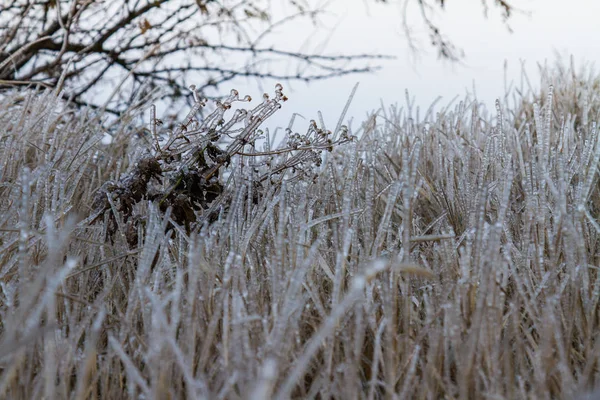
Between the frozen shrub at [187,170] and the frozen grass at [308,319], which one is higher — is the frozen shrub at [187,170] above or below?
above

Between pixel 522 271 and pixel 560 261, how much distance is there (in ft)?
0.64

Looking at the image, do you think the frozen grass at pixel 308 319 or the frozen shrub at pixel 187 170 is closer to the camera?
the frozen grass at pixel 308 319

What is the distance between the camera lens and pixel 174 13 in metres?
3.85

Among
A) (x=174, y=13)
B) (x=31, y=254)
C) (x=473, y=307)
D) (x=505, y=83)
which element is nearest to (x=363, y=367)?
(x=473, y=307)

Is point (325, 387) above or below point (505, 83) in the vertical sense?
below

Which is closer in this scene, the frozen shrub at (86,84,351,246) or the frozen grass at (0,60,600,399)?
the frozen grass at (0,60,600,399)

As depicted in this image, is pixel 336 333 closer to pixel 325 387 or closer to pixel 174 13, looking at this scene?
pixel 325 387

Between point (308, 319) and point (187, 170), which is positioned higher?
point (187, 170)

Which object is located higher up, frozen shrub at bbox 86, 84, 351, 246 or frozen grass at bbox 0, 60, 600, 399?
frozen shrub at bbox 86, 84, 351, 246

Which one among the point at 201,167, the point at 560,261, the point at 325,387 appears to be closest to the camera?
the point at 325,387

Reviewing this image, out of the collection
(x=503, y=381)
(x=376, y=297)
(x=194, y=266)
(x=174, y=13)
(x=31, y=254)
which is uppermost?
(x=174, y=13)

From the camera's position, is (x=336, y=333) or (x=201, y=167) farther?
(x=201, y=167)

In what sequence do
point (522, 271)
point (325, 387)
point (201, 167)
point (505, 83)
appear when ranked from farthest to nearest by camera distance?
point (505, 83)
point (201, 167)
point (522, 271)
point (325, 387)

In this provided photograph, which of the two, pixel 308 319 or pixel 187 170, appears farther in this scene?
pixel 187 170
